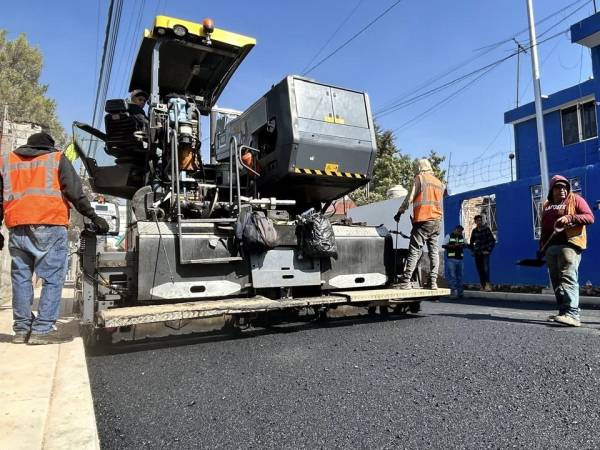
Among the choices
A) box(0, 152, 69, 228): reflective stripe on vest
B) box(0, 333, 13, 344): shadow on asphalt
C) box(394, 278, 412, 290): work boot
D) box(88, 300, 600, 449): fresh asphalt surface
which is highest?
box(0, 152, 69, 228): reflective stripe on vest

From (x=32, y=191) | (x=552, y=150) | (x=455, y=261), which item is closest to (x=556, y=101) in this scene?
(x=552, y=150)

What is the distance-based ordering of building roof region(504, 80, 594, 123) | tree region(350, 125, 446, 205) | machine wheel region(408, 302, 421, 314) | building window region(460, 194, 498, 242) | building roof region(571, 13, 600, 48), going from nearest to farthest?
1. machine wheel region(408, 302, 421, 314)
2. building window region(460, 194, 498, 242)
3. building roof region(571, 13, 600, 48)
4. building roof region(504, 80, 594, 123)
5. tree region(350, 125, 446, 205)

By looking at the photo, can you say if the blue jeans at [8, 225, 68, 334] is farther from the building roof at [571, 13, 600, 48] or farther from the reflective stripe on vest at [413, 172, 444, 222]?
the building roof at [571, 13, 600, 48]

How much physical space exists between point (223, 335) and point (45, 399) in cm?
242

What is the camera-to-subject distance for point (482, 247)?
9.66 m

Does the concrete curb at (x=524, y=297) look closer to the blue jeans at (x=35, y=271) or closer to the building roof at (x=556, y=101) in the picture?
the blue jeans at (x=35, y=271)

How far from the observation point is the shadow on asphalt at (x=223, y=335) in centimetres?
407

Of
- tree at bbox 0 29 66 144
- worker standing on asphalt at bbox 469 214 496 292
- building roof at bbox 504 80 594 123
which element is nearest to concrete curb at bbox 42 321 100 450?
worker standing on asphalt at bbox 469 214 496 292

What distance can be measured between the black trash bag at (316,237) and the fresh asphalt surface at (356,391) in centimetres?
83

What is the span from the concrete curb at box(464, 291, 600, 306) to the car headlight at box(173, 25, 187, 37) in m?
7.24

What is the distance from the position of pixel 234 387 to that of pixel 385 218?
1554 centimetres

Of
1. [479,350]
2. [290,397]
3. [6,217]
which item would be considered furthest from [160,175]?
[479,350]

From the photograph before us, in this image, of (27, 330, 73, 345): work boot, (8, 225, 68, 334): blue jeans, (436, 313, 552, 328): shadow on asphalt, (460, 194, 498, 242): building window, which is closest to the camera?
(27, 330, 73, 345): work boot

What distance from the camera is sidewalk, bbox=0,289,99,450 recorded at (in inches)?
70.1
